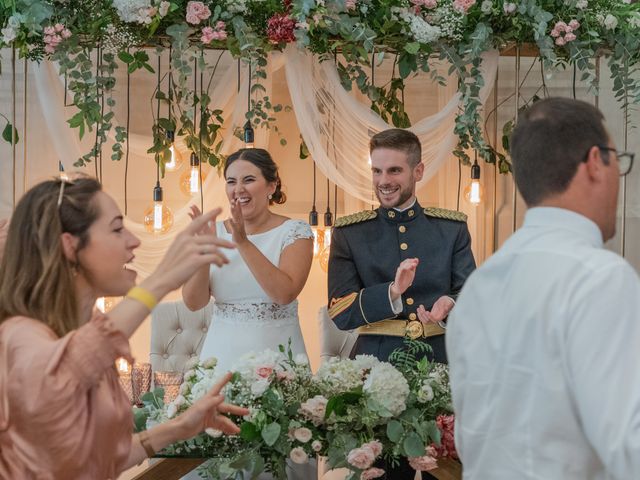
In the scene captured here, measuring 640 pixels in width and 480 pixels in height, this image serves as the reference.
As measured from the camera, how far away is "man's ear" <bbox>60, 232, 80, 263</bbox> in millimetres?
1973

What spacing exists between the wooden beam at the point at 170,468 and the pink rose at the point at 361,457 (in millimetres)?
463

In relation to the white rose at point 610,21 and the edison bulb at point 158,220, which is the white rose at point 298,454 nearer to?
the white rose at point 610,21

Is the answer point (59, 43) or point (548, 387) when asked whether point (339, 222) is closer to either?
point (59, 43)

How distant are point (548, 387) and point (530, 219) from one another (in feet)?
0.97

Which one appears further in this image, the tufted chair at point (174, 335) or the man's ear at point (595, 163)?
the tufted chair at point (174, 335)

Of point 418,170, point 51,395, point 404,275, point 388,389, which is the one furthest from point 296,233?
point 51,395

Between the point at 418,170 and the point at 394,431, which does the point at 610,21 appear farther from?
the point at 394,431

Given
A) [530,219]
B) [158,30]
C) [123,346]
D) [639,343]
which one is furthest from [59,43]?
[639,343]

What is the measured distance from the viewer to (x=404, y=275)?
3277 mm

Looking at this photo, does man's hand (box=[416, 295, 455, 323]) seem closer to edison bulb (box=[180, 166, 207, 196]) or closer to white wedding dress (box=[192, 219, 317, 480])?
white wedding dress (box=[192, 219, 317, 480])

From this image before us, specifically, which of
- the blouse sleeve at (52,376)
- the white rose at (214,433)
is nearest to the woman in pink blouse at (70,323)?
the blouse sleeve at (52,376)

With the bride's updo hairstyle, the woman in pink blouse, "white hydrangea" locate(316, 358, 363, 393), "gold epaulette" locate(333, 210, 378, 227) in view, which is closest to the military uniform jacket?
"gold epaulette" locate(333, 210, 378, 227)

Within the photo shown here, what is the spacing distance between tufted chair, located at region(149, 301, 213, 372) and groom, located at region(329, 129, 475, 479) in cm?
127

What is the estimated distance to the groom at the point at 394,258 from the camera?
3533mm
